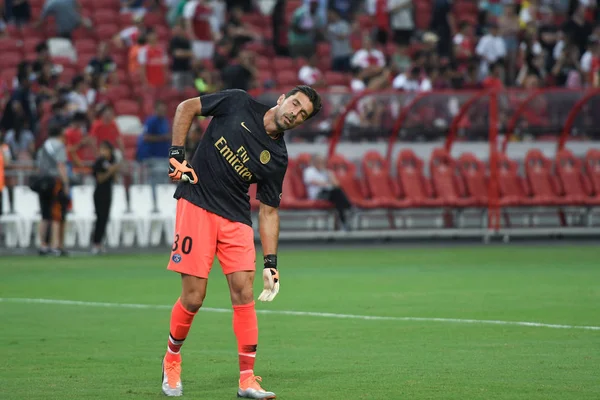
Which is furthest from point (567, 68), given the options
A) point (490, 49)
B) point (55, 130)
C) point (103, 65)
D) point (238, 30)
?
point (55, 130)

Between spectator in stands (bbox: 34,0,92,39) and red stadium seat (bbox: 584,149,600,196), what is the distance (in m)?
12.5

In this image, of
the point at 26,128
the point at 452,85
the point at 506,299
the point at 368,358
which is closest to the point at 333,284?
the point at 506,299

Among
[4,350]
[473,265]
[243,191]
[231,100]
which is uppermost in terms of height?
[231,100]

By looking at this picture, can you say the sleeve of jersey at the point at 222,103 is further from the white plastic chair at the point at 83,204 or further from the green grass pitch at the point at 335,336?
the white plastic chair at the point at 83,204

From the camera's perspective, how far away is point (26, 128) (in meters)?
25.1

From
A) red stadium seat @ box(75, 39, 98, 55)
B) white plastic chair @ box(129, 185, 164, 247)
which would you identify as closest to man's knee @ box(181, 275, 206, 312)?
white plastic chair @ box(129, 185, 164, 247)

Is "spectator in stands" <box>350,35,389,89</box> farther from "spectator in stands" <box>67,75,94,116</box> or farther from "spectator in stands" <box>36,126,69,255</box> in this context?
"spectator in stands" <box>36,126,69,255</box>

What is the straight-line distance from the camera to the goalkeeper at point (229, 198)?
829 centimetres

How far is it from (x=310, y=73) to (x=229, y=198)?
20.2 meters

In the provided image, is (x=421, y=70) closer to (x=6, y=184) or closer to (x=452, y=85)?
(x=452, y=85)

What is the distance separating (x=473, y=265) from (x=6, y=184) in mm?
9779

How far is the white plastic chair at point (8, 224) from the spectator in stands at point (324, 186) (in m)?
5.96

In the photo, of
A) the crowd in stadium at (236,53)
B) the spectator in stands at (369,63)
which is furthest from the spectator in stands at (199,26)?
the spectator in stands at (369,63)

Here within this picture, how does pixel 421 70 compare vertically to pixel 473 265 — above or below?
above
